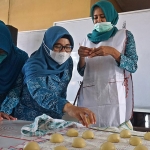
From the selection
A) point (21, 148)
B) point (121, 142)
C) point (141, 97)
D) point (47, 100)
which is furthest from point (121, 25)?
point (21, 148)

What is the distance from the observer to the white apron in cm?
146

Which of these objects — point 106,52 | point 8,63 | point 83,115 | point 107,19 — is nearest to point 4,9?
point 8,63

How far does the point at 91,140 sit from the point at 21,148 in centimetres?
30

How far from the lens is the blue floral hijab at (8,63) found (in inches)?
59.3

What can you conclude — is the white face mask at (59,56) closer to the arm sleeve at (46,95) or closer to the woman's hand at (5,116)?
the arm sleeve at (46,95)

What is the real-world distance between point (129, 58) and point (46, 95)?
61 centimetres

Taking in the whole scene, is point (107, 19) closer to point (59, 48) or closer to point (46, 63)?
point (59, 48)

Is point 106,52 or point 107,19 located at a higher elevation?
point 107,19

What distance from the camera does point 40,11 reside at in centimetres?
378

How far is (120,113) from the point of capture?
1443 mm

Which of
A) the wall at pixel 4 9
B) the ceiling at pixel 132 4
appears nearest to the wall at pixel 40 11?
the wall at pixel 4 9

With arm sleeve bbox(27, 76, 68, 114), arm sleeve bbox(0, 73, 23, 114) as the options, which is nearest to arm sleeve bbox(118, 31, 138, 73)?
arm sleeve bbox(27, 76, 68, 114)

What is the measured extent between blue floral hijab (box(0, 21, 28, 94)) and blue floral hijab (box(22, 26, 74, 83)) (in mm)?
177

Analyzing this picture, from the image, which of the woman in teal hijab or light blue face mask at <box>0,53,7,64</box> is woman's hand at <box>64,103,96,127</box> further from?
light blue face mask at <box>0,53,7,64</box>
